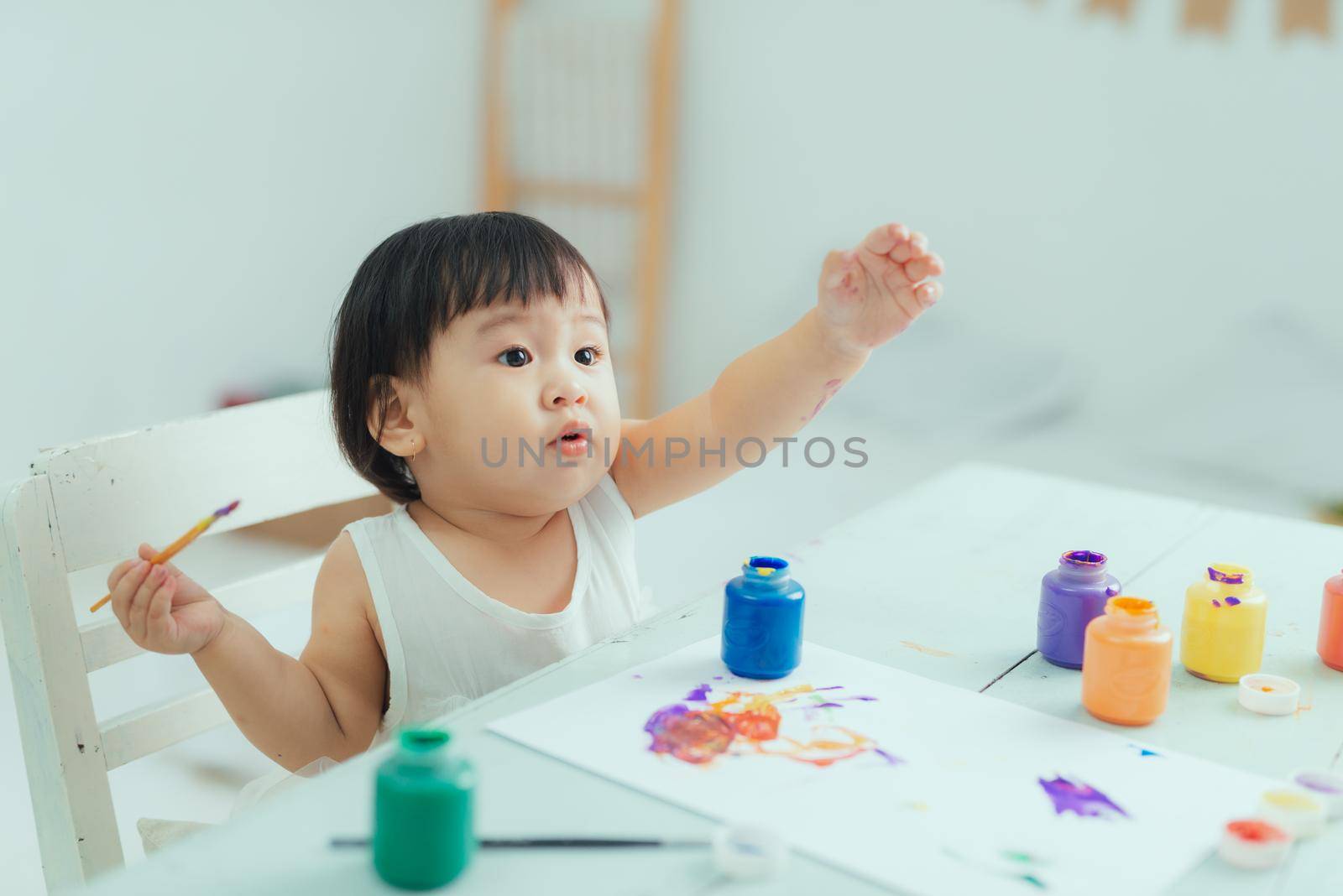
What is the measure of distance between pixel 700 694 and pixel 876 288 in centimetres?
35

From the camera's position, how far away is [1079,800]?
669mm

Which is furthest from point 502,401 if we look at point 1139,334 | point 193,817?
point 1139,334

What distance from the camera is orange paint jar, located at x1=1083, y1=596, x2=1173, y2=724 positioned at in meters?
0.75

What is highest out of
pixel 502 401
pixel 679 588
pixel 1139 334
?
pixel 502 401

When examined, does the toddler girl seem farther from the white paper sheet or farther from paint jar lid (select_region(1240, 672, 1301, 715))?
paint jar lid (select_region(1240, 672, 1301, 715))

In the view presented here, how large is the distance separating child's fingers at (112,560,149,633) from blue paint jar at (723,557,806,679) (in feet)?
1.23

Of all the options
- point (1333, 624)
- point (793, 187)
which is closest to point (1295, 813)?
point (1333, 624)

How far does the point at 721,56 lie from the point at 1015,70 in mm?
734

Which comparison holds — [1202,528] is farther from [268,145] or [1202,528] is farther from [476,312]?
[268,145]

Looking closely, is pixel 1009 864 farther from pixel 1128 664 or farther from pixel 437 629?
pixel 437 629

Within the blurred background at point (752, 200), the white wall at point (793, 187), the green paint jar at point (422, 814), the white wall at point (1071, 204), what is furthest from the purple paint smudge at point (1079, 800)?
the white wall at point (1071, 204)

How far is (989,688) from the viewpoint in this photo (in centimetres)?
83

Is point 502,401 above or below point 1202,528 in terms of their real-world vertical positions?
above

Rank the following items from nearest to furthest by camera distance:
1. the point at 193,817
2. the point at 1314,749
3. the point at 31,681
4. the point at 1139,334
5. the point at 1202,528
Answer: the point at 1314,749 → the point at 31,681 → the point at 1202,528 → the point at 193,817 → the point at 1139,334
